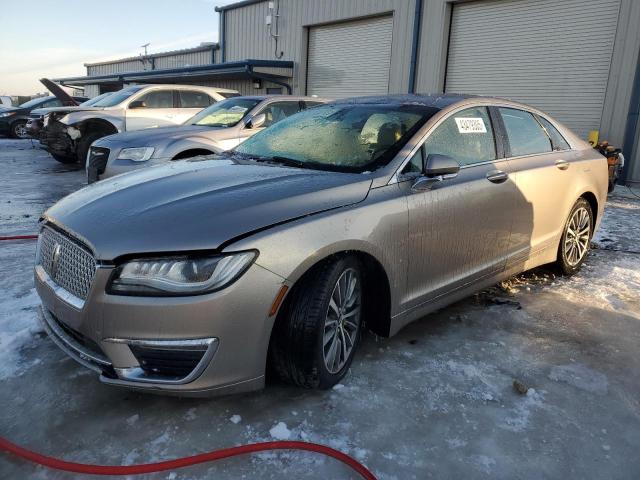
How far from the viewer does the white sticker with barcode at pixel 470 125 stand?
135 inches

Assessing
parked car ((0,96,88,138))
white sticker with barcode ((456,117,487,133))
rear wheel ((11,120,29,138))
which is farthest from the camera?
rear wheel ((11,120,29,138))

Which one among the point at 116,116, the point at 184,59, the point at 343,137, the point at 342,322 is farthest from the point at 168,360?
the point at 184,59

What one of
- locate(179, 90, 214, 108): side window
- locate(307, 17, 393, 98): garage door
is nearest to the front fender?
locate(179, 90, 214, 108): side window

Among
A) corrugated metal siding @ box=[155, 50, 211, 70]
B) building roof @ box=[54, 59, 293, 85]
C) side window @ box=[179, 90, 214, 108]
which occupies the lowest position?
side window @ box=[179, 90, 214, 108]

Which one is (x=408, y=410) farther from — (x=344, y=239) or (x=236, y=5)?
(x=236, y=5)

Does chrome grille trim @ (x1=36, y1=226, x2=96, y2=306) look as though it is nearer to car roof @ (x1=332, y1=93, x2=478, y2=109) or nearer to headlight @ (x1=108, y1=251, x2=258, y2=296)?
headlight @ (x1=108, y1=251, x2=258, y2=296)

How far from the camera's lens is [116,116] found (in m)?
10.2

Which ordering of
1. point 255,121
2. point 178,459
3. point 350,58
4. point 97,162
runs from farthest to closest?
point 350,58, point 255,121, point 97,162, point 178,459

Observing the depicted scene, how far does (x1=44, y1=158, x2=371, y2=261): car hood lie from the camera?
2.17 meters

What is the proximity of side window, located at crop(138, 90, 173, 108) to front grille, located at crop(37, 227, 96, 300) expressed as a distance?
8.91 metres

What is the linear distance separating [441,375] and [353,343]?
1.75 feet

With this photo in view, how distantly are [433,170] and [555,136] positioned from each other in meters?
2.14

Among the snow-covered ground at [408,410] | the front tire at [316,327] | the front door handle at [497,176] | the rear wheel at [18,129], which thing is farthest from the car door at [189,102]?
the rear wheel at [18,129]

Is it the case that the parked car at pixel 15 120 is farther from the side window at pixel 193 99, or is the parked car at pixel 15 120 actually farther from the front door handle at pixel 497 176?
the front door handle at pixel 497 176
